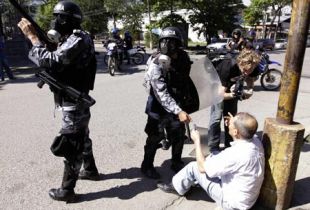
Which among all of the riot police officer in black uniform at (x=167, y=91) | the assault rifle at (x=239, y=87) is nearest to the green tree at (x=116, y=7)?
the assault rifle at (x=239, y=87)

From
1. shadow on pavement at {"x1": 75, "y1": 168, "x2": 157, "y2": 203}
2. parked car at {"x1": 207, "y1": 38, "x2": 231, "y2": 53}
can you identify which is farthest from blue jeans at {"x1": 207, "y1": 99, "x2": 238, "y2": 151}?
parked car at {"x1": 207, "y1": 38, "x2": 231, "y2": 53}

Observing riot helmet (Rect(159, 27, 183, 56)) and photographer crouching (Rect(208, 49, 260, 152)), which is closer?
riot helmet (Rect(159, 27, 183, 56))

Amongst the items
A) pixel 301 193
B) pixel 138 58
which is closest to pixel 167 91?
pixel 301 193

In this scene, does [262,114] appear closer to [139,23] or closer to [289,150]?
[289,150]

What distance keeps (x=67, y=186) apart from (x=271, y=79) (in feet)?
23.6

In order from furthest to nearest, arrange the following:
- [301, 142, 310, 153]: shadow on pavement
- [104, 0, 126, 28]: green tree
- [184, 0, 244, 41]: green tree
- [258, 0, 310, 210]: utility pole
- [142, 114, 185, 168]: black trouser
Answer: [104, 0, 126, 28]: green tree < [184, 0, 244, 41]: green tree < [301, 142, 310, 153]: shadow on pavement < [142, 114, 185, 168]: black trouser < [258, 0, 310, 210]: utility pole

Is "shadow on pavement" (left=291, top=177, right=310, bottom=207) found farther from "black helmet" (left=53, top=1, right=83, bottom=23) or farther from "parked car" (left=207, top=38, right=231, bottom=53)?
"parked car" (left=207, top=38, right=231, bottom=53)

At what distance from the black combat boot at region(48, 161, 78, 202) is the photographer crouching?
1863 millimetres

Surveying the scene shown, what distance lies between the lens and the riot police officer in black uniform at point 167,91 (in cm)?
331

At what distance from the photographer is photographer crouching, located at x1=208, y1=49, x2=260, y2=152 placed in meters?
3.90

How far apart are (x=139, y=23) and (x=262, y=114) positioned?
35.8m

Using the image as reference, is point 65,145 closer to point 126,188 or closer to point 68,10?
point 126,188

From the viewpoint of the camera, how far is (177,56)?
11.3ft

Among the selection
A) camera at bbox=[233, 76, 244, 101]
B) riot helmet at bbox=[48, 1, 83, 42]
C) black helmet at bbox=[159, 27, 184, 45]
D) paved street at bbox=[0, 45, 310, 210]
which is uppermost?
riot helmet at bbox=[48, 1, 83, 42]
